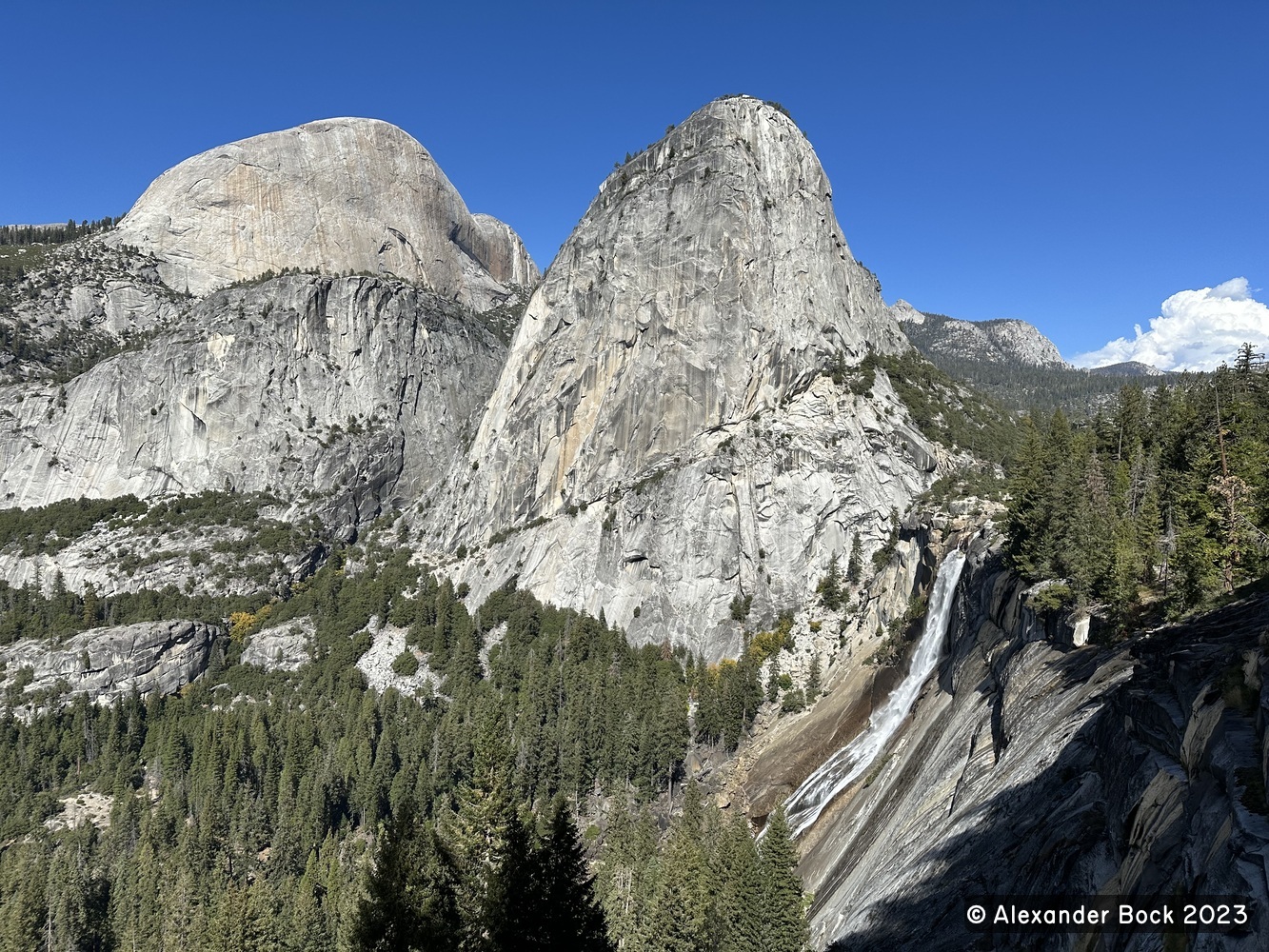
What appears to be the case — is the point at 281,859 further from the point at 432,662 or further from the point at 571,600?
the point at 571,600

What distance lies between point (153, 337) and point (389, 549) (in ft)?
218

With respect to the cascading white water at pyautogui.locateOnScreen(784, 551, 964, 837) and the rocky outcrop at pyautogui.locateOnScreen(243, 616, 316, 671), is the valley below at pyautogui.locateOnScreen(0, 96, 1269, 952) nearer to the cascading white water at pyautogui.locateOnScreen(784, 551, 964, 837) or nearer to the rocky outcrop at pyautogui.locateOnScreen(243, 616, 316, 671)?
the cascading white water at pyautogui.locateOnScreen(784, 551, 964, 837)

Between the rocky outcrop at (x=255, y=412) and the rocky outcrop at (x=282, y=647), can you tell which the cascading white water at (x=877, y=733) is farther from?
the rocky outcrop at (x=255, y=412)

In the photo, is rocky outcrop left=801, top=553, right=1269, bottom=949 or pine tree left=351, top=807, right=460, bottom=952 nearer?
rocky outcrop left=801, top=553, right=1269, bottom=949

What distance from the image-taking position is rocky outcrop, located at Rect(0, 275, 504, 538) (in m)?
135

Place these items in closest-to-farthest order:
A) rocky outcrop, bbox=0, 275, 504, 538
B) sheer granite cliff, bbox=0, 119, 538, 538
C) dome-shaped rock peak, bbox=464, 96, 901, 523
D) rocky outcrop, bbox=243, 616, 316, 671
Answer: dome-shaped rock peak, bbox=464, 96, 901, 523 → rocky outcrop, bbox=243, 616, 316, 671 → rocky outcrop, bbox=0, 275, 504, 538 → sheer granite cliff, bbox=0, 119, 538, 538

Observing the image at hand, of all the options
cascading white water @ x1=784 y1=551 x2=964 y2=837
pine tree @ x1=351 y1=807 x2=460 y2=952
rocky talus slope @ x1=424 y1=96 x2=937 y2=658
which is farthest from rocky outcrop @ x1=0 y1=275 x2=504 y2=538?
pine tree @ x1=351 y1=807 x2=460 y2=952

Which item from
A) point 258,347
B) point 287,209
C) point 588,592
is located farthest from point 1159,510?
point 287,209

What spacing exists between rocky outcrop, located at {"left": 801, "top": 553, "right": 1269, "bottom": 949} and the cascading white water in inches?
184

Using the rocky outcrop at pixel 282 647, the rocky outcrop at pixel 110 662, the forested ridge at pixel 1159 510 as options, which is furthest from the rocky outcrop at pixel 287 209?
the forested ridge at pixel 1159 510

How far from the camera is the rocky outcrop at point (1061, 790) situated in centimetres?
1325

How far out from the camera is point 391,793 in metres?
70.1

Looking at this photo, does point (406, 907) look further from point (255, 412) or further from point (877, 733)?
point (255, 412)

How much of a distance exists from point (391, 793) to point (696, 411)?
60101 millimetres
